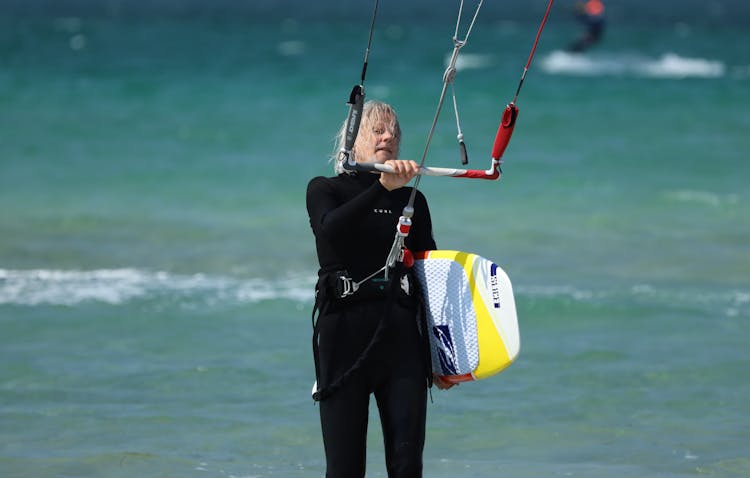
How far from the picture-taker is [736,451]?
628 cm

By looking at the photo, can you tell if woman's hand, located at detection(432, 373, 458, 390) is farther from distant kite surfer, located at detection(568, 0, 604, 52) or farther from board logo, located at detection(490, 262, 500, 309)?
distant kite surfer, located at detection(568, 0, 604, 52)

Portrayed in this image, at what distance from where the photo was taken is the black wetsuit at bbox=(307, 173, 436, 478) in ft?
13.4

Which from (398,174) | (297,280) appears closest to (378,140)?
(398,174)

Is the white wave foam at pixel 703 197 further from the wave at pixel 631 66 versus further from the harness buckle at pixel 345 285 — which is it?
the wave at pixel 631 66

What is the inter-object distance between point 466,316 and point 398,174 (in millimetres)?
625

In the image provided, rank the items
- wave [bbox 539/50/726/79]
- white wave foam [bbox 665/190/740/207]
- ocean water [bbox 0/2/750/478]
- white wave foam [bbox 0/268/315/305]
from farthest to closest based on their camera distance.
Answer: wave [bbox 539/50/726/79] → white wave foam [bbox 665/190/740/207] → white wave foam [bbox 0/268/315/305] → ocean water [bbox 0/2/750/478]

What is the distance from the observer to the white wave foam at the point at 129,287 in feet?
32.8

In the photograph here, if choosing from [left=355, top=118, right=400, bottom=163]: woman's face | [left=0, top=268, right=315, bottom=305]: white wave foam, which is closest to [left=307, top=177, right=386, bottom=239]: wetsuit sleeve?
[left=355, top=118, right=400, bottom=163]: woman's face

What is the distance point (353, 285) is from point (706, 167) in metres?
16.7

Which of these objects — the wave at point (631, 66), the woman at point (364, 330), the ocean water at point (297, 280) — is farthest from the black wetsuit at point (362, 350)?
the wave at point (631, 66)

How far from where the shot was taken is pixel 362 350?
4094mm

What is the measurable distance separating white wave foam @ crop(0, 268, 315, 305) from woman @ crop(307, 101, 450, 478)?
602 cm

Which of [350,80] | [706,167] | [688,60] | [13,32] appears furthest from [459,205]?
[13,32]

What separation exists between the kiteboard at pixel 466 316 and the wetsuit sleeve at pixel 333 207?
0.37m
